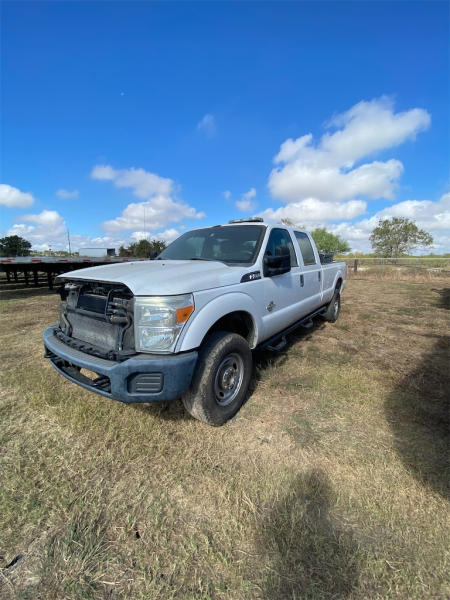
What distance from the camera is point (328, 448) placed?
85.9 inches

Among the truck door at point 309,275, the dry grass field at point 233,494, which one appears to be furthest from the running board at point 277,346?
the truck door at point 309,275

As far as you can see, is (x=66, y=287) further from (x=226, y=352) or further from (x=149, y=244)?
(x=149, y=244)

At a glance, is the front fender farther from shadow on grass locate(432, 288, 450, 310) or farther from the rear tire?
shadow on grass locate(432, 288, 450, 310)

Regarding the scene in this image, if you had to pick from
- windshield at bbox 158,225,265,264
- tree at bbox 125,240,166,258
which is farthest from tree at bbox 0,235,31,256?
windshield at bbox 158,225,265,264

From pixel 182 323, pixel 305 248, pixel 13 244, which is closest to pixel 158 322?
pixel 182 323

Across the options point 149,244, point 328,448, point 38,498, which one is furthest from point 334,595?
point 149,244

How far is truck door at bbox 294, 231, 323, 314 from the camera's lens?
3.99 metres

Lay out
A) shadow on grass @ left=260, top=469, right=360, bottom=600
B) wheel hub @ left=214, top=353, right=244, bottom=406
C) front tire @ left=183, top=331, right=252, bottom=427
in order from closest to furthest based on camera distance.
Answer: shadow on grass @ left=260, top=469, right=360, bottom=600 → front tire @ left=183, top=331, right=252, bottom=427 → wheel hub @ left=214, top=353, right=244, bottom=406

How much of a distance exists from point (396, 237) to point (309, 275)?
54.0 meters

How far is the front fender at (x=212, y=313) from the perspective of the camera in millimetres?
2023

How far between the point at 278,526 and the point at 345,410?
4.75 ft

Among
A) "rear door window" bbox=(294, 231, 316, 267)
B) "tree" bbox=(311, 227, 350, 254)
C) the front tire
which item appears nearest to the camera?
the front tire

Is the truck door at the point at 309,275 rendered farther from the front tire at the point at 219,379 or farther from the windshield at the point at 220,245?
the front tire at the point at 219,379

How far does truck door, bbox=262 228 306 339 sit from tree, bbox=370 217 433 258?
52126 millimetres
